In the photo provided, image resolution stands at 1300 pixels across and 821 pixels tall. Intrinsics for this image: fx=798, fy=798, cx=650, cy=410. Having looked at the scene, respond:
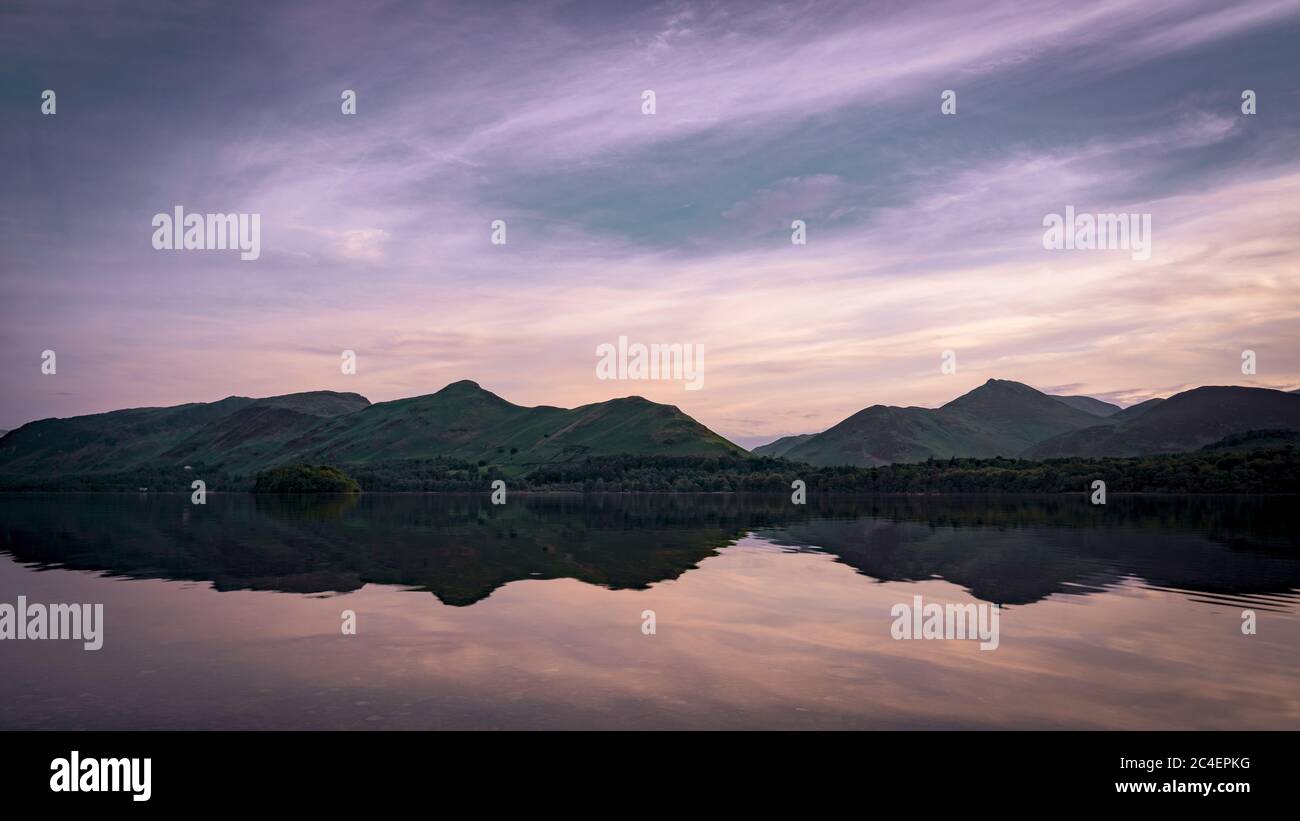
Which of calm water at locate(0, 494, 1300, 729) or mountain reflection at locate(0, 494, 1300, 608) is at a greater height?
calm water at locate(0, 494, 1300, 729)

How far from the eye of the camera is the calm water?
67.4 feet

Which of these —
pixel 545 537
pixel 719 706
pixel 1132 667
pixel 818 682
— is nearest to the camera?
pixel 719 706

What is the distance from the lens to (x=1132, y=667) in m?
25.3

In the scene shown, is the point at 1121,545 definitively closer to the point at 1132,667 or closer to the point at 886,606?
the point at 886,606

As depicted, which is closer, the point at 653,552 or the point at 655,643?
the point at 655,643

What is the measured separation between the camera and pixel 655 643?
95.5 ft

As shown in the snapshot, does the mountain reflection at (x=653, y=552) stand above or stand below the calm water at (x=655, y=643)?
below

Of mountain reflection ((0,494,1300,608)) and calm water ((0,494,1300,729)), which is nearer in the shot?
calm water ((0,494,1300,729))

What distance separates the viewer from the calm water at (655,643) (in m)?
20.5
